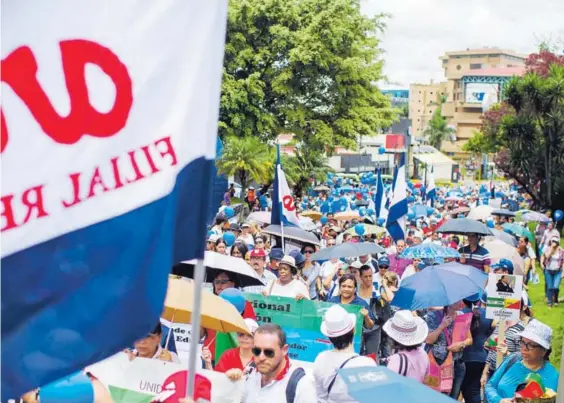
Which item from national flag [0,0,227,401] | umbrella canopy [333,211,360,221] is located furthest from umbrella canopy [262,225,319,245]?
national flag [0,0,227,401]

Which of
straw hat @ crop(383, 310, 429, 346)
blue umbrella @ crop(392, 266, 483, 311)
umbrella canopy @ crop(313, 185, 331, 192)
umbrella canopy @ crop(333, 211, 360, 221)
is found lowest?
umbrella canopy @ crop(313, 185, 331, 192)

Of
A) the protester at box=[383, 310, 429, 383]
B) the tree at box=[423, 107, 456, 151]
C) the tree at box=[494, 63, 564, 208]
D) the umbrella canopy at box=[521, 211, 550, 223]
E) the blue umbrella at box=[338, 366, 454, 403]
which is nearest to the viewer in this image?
the blue umbrella at box=[338, 366, 454, 403]

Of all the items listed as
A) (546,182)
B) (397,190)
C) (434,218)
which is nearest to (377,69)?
(546,182)

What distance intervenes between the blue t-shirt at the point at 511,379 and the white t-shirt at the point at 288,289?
2.78m

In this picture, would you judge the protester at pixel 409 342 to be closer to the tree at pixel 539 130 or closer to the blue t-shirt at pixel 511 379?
the blue t-shirt at pixel 511 379

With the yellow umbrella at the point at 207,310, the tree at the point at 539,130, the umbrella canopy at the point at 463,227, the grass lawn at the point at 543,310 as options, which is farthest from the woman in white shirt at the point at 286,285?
the tree at the point at 539,130

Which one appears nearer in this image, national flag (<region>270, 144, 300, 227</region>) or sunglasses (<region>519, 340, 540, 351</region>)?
sunglasses (<region>519, 340, 540, 351</region>)

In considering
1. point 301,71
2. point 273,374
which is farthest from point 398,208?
point 301,71

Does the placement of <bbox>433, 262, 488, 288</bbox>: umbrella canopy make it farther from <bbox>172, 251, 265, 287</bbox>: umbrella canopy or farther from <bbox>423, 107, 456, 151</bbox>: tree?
<bbox>423, 107, 456, 151</bbox>: tree

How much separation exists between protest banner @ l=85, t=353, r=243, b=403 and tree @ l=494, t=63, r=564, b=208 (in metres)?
30.2

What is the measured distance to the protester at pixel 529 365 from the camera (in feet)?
19.5

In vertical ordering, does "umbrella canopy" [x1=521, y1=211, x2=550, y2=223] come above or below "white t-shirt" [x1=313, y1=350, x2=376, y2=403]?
below

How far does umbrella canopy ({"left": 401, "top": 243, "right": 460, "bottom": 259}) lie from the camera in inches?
474

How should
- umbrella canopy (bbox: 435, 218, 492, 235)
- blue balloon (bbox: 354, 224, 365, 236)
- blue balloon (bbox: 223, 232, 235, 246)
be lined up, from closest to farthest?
blue balloon (bbox: 223, 232, 235, 246)
umbrella canopy (bbox: 435, 218, 492, 235)
blue balloon (bbox: 354, 224, 365, 236)
